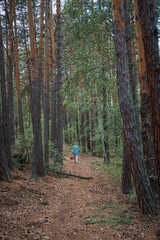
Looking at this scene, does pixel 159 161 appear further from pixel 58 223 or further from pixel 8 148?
pixel 8 148

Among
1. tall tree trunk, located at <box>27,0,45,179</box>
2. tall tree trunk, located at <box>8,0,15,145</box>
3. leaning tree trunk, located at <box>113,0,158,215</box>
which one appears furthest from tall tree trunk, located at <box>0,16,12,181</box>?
leaning tree trunk, located at <box>113,0,158,215</box>

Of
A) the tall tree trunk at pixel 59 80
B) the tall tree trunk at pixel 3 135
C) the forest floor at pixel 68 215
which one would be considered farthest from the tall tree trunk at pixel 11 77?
the forest floor at pixel 68 215

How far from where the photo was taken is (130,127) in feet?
17.9

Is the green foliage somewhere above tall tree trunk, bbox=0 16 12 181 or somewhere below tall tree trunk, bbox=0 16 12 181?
below

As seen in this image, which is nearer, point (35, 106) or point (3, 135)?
point (3, 135)

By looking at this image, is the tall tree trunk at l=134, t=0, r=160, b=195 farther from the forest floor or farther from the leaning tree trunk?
the forest floor

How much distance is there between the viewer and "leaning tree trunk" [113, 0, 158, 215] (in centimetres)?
538

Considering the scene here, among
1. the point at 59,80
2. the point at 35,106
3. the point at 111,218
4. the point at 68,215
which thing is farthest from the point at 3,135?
the point at 111,218

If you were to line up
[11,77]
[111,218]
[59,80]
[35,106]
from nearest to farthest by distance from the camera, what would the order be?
[111,218] → [35,106] → [11,77] → [59,80]

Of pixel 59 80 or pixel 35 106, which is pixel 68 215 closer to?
pixel 35 106

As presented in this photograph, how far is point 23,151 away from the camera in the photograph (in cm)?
1102

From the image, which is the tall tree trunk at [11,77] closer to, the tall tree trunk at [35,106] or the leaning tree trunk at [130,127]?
the tall tree trunk at [35,106]

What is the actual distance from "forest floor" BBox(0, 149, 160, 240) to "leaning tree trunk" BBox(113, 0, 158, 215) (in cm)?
49

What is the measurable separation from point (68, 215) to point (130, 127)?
337 centimetres
